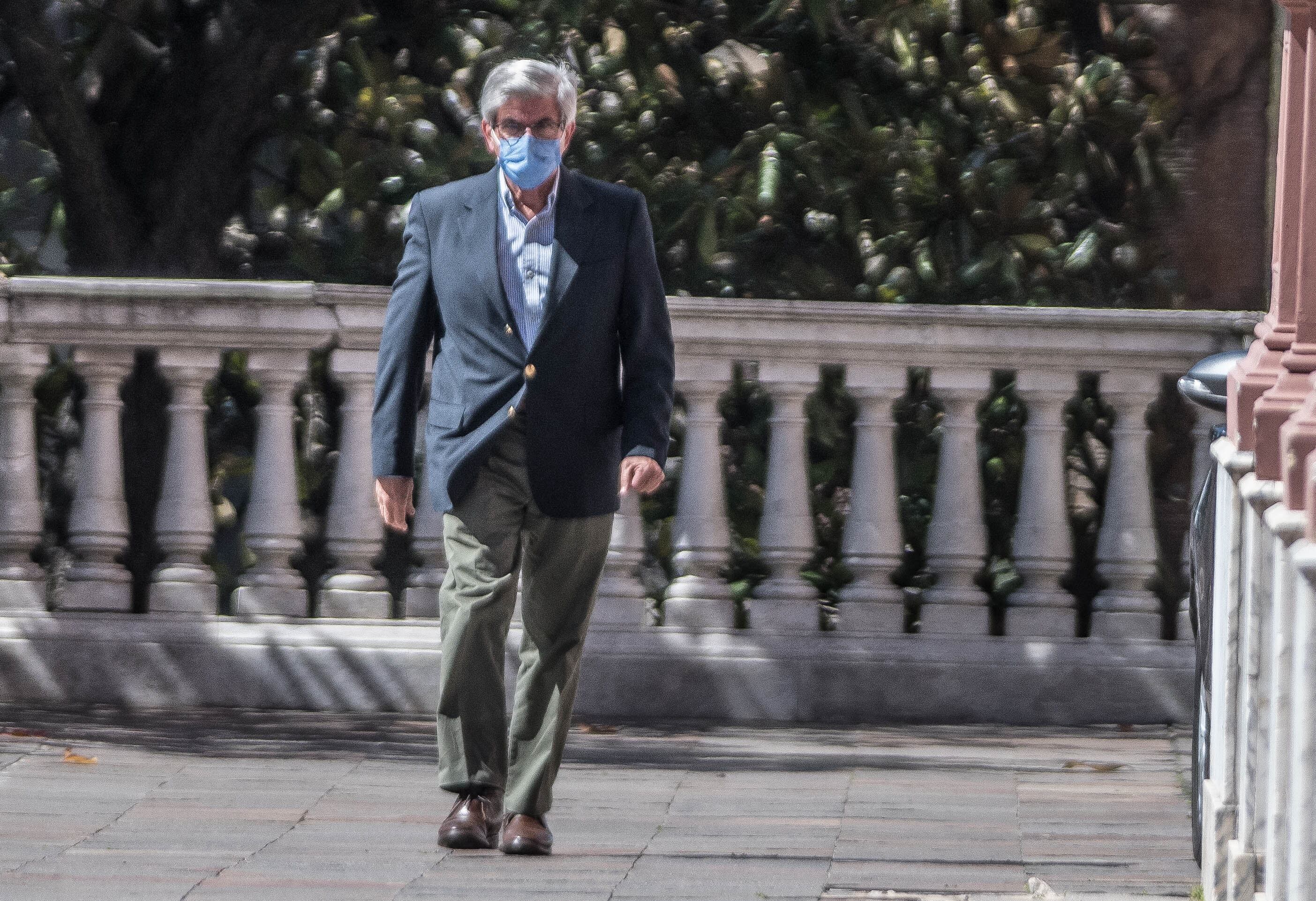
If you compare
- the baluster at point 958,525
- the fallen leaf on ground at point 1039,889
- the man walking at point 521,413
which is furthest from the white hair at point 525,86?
the baluster at point 958,525

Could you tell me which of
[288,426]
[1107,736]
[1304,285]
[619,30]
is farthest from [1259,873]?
[619,30]

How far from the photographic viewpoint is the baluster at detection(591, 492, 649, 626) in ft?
23.7

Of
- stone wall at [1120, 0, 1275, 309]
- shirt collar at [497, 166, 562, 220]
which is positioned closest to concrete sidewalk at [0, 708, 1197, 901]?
shirt collar at [497, 166, 562, 220]

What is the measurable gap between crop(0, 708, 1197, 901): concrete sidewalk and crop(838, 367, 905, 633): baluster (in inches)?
14.0

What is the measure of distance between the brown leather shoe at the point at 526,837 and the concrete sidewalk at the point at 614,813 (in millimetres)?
26

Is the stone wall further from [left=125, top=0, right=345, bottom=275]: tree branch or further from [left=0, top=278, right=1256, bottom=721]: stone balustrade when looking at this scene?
[left=125, top=0, right=345, bottom=275]: tree branch

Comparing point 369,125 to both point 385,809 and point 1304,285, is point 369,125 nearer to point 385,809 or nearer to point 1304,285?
point 385,809

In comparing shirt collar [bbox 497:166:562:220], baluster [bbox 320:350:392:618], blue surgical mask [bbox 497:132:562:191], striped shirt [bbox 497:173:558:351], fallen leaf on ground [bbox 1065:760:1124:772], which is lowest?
fallen leaf on ground [bbox 1065:760:1124:772]

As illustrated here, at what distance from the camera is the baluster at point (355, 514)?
7.21 meters

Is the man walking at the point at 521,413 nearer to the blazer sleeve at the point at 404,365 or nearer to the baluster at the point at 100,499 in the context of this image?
the blazer sleeve at the point at 404,365

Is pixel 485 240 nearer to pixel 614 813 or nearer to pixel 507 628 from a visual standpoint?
pixel 507 628

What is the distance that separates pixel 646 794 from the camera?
5.96 meters

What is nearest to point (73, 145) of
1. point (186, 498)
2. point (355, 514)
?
point (186, 498)

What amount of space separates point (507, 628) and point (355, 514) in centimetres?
207
